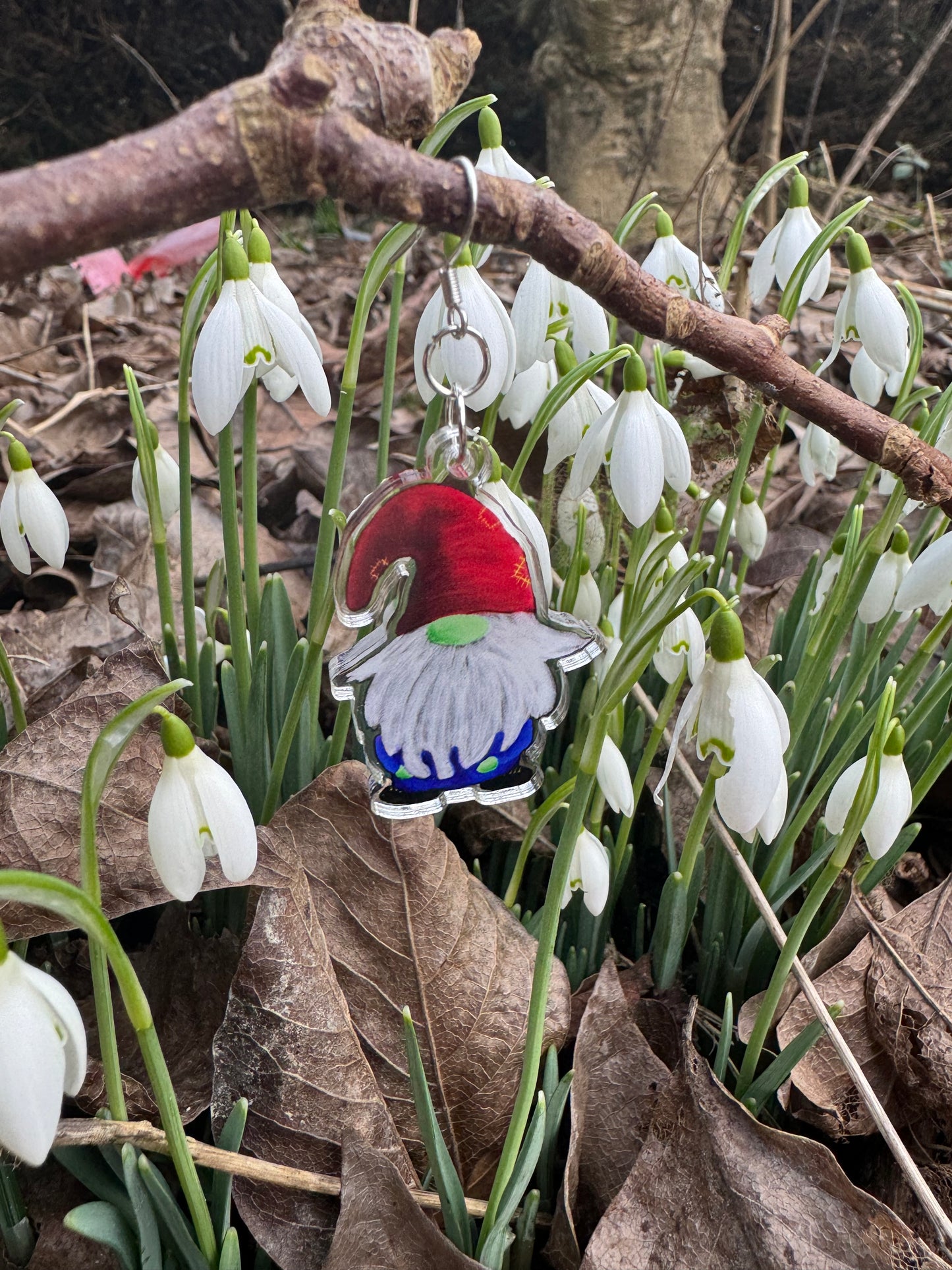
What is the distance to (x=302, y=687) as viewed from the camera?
2.85 feet

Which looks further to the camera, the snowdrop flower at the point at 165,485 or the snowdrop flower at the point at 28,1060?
the snowdrop flower at the point at 165,485

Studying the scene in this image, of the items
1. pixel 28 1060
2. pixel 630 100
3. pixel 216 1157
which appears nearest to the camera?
pixel 28 1060

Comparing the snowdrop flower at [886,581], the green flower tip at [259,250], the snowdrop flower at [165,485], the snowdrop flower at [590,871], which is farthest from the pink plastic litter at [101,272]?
the snowdrop flower at [590,871]

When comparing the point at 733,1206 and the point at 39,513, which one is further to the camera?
the point at 39,513

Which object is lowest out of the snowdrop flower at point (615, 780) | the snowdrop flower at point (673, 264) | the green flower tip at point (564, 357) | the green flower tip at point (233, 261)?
the snowdrop flower at point (615, 780)

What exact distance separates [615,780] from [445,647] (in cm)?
23

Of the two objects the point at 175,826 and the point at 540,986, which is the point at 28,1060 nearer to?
the point at 175,826

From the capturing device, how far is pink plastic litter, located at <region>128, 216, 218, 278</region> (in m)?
3.74

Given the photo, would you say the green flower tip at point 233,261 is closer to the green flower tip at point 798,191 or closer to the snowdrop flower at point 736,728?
the snowdrop flower at point 736,728

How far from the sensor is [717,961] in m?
0.99

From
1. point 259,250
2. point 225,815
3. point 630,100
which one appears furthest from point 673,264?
point 630,100

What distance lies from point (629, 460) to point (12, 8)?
4.02m

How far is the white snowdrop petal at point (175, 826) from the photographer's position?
601 millimetres

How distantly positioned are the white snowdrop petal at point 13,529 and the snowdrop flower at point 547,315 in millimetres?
484
